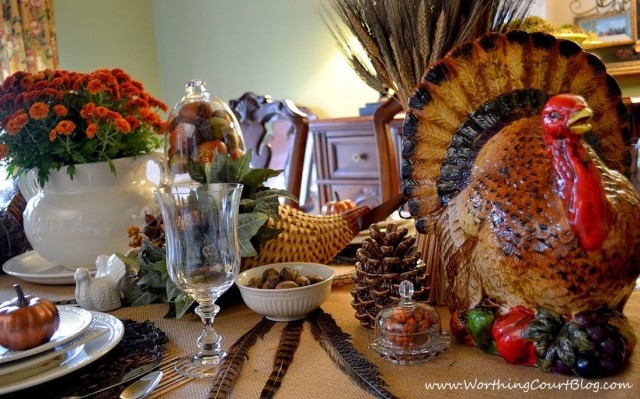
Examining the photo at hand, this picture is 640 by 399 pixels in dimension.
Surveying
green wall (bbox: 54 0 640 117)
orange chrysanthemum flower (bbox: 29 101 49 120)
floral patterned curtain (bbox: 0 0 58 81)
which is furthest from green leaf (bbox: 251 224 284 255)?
floral patterned curtain (bbox: 0 0 58 81)

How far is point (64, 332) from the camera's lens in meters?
0.79

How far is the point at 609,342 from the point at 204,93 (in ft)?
3.60

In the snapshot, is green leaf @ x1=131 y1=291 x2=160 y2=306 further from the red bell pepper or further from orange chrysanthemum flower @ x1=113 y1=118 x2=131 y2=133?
the red bell pepper

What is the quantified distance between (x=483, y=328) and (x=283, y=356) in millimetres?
231

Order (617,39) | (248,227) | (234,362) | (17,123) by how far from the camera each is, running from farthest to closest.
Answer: (617,39) → (17,123) → (248,227) → (234,362)

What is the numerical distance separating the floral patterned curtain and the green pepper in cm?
320

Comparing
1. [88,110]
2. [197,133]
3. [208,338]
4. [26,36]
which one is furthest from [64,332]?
[26,36]

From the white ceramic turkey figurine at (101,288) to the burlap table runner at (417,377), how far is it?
0.21 m

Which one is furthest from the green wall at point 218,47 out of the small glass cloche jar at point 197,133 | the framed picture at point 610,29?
the small glass cloche jar at point 197,133

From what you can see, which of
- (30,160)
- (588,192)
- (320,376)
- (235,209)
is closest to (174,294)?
(235,209)

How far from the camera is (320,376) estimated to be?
722 mm

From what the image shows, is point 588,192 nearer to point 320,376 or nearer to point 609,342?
point 609,342

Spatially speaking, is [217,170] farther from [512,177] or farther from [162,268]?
[512,177]

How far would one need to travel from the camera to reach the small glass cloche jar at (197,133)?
1425 millimetres
